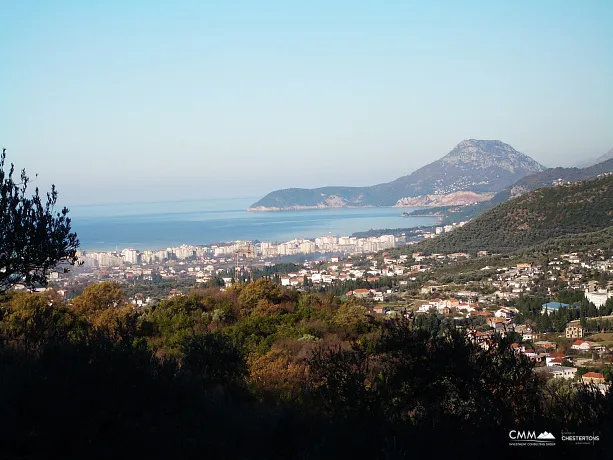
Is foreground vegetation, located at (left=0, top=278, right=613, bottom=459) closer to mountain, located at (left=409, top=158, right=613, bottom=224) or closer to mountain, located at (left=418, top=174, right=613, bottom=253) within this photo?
mountain, located at (left=418, top=174, right=613, bottom=253)

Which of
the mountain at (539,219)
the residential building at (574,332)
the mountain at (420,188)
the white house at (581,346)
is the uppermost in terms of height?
the mountain at (420,188)

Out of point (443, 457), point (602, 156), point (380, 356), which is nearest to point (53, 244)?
point (380, 356)

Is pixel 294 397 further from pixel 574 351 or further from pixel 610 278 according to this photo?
pixel 610 278

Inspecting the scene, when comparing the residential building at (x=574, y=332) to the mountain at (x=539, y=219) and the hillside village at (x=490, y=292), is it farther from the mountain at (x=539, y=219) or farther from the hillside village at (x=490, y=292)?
the mountain at (x=539, y=219)

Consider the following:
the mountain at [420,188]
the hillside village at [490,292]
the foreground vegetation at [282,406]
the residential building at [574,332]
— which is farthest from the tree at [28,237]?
the mountain at [420,188]

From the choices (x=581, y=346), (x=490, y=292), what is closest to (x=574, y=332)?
(x=581, y=346)
